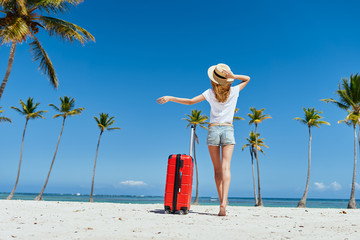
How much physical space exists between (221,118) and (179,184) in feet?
4.73

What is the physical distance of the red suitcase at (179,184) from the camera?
5.15m

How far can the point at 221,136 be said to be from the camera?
5.10m

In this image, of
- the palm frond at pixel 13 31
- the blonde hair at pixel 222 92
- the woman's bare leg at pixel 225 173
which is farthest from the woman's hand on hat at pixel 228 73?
the palm frond at pixel 13 31

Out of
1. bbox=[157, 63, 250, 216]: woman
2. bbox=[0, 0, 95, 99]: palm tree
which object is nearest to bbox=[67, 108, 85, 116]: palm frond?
bbox=[0, 0, 95, 99]: palm tree

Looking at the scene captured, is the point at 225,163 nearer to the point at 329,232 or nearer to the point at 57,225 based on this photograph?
the point at 329,232

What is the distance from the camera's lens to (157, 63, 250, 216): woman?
5043mm

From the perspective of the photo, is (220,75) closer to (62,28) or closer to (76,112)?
(62,28)

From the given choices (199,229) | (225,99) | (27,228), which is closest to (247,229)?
(199,229)

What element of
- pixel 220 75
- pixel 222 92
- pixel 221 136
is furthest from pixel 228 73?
pixel 221 136

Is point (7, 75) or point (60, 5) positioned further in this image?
point (60, 5)

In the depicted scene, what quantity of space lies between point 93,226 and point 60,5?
13.1m

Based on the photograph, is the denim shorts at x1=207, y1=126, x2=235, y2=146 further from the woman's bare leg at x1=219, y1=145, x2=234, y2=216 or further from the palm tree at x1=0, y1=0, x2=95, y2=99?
the palm tree at x1=0, y1=0, x2=95, y2=99

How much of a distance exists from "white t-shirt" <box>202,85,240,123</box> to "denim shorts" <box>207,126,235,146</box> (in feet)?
0.50

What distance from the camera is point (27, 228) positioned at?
3.43 m
